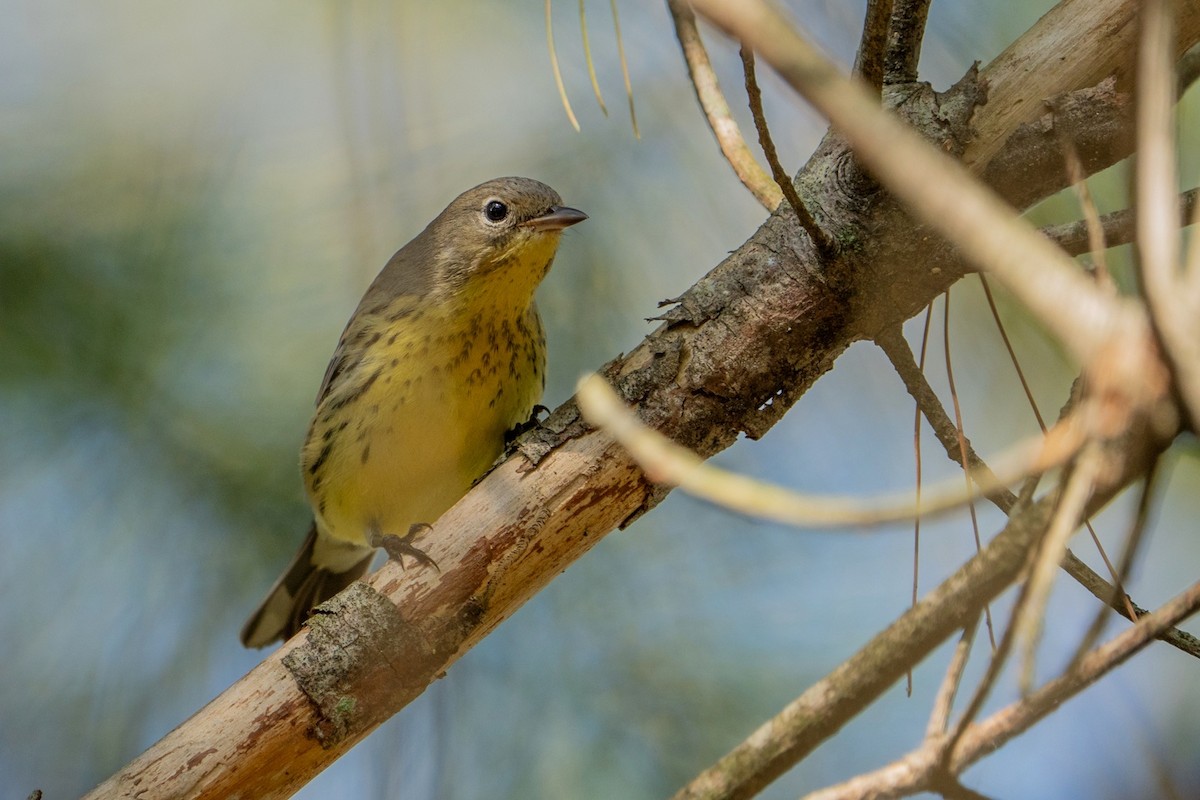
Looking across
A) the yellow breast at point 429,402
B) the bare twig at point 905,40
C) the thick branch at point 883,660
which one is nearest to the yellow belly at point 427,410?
the yellow breast at point 429,402

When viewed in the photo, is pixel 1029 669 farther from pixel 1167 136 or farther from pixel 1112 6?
pixel 1112 6

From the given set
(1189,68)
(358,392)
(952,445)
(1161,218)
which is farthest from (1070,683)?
(358,392)

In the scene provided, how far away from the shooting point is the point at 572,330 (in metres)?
4.11

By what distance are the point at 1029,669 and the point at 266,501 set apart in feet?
12.4

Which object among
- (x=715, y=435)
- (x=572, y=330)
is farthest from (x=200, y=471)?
(x=715, y=435)

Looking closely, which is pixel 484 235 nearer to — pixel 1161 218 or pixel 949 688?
pixel 949 688

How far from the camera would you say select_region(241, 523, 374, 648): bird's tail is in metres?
4.21

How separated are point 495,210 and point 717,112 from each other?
168cm

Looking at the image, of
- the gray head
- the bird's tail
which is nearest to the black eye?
the gray head

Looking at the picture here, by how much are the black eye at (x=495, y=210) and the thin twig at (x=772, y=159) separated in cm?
187

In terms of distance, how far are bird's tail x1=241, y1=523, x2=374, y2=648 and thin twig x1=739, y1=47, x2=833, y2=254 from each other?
2665 mm

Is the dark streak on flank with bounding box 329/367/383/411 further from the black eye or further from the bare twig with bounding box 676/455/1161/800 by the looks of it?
the bare twig with bounding box 676/455/1161/800

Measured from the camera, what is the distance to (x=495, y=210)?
3943 mm

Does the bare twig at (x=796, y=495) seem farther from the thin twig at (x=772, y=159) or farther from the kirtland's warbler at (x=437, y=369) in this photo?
the kirtland's warbler at (x=437, y=369)
